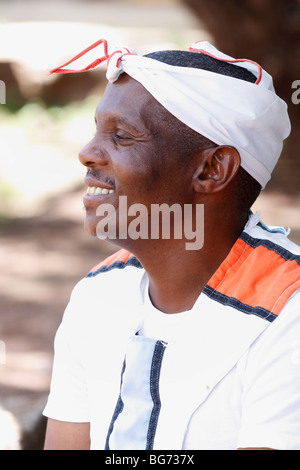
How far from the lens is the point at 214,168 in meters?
1.97

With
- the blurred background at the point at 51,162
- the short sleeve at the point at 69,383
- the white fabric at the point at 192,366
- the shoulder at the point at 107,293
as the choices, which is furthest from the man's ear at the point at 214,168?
the blurred background at the point at 51,162

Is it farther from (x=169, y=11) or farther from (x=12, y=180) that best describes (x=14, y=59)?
(x=169, y=11)

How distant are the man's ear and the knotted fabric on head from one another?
27 mm

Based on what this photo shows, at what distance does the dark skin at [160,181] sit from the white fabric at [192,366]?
0.26 ft

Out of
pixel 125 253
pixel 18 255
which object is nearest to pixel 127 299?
pixel 125 253

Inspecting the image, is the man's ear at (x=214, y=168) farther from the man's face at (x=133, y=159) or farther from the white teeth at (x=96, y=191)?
the white teeth at (x=96, y=191)

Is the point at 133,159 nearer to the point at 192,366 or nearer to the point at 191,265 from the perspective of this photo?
the point at 191,265

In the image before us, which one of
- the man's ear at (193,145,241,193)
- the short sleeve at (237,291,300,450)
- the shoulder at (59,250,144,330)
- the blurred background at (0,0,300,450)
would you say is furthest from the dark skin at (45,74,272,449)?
the blurred background at (0,0,300,450)

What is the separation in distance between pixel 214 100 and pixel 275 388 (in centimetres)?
72

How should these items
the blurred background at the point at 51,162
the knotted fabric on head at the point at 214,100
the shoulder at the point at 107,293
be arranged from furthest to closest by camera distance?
the blurred background at the point at 51,162, the shoulder at the point at 107,293, the knotted fabric on head at the point at 214,100

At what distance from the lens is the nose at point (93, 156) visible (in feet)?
6.45

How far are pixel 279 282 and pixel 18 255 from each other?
4.96 meters

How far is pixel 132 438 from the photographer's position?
Answer: 1898mm

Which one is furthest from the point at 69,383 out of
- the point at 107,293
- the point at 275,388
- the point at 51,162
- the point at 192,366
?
the point at 51,162
